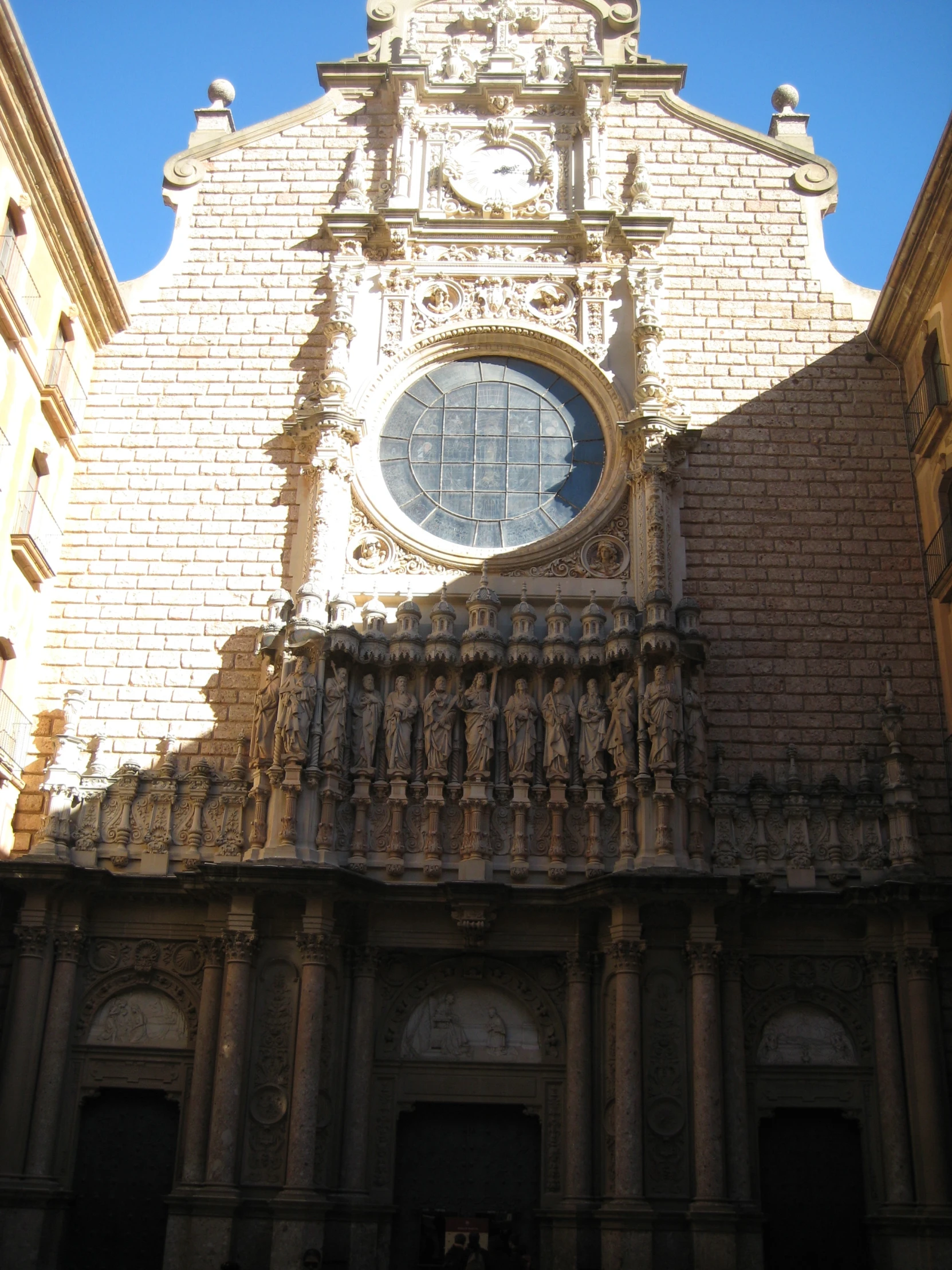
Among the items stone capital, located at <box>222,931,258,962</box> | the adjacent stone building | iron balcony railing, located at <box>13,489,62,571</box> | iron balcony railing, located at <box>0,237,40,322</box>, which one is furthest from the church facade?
iron balcony railing, located at <box>0,237,40,322</box>

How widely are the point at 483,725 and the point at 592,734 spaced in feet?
→ 3.86

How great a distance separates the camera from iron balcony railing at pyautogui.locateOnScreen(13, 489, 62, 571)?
52.9 ft

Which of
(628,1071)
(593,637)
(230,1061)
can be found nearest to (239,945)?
(230,1061)

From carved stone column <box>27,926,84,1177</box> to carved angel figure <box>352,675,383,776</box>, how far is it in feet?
11.2

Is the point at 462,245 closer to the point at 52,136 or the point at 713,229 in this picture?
the point at 713,229

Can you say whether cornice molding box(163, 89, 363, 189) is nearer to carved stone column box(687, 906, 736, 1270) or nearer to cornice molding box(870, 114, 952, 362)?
cornice molding box(870, 114, 952, 362)

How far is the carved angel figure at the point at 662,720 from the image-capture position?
1483cm

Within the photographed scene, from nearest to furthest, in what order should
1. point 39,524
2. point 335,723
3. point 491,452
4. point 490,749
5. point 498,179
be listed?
point 335,723 → point 490,749 → point 39,524 → point 491,452 → point 498,179

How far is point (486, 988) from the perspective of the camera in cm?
1520

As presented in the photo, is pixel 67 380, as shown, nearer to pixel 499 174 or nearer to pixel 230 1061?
pixel 499 174

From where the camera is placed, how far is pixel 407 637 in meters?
15.8

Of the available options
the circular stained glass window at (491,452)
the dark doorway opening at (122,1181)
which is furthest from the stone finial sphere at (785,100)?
the dark doorway opening at (122,1181)

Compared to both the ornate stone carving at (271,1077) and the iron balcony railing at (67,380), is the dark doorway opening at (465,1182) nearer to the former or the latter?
the ornate stone carving at (271,1077)

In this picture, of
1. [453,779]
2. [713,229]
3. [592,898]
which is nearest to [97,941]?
[453,779]
